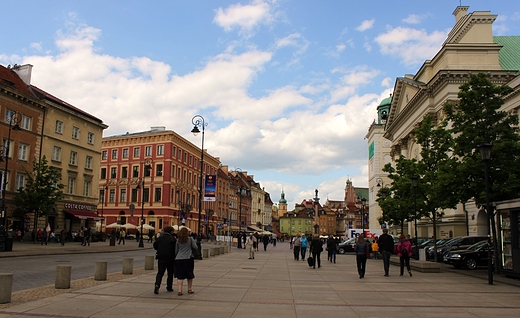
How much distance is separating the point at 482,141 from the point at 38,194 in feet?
112

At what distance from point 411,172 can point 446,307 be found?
1015 inches

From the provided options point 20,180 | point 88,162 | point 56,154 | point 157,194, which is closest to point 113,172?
point 157,194

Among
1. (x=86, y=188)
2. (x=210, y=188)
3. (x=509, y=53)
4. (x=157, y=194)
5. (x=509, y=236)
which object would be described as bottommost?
(x=509, y=236)

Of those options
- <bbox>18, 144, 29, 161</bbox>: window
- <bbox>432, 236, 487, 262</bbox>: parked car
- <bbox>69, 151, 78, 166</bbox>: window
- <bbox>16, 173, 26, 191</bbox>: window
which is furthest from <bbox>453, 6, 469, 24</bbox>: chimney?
<bbox>16, 173, 26, 191</bbox>: window

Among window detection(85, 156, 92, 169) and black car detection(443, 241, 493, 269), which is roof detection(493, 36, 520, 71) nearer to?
black car detection(443, 241, 493, 269)

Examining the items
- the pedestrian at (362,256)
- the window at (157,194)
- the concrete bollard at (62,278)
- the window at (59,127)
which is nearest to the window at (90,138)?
the window at (59,127)

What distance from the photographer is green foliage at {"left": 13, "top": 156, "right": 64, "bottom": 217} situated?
128 feet

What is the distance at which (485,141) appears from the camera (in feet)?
67.4

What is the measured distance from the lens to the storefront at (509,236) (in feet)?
56.0

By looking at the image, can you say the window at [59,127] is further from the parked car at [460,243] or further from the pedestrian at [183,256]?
the pedestrian at [183,256]

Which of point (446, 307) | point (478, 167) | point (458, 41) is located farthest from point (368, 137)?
point (446, 307)

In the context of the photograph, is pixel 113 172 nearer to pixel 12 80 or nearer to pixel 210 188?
pixel 12 80

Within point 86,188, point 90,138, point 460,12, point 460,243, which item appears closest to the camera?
point 460,243

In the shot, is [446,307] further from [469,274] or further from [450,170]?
[450,170]
